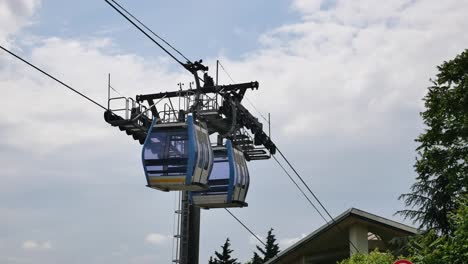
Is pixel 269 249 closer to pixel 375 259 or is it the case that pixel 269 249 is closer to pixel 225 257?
pixel 225 257

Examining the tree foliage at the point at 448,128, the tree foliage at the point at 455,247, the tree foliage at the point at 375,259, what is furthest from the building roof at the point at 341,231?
the tree foliage at the point at 455,247

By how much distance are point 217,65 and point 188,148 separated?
3851 millimetres

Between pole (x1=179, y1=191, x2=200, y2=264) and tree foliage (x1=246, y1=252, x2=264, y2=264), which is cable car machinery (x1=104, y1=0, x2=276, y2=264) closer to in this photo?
pole (x1=179, y1=191, x2=200, y2=264)

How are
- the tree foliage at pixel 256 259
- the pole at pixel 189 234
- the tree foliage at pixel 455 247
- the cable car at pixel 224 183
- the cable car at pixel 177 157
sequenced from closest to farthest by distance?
the tree foliage at pixel 455 247
the cable car at pixel 177 157
the pole at pixel 189 234
the cable car at pixel 224 183
the tree foliage at pixel 256 259

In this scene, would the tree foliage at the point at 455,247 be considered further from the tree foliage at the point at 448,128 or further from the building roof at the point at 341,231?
the building roof at the point at 341,231

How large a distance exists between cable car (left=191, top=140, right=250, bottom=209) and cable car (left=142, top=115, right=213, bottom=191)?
2614mm

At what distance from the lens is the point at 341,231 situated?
40.0 meters

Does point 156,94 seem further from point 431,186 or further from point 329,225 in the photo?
point 329,225

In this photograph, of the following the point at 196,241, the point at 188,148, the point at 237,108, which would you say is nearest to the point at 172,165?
the point at 188,148

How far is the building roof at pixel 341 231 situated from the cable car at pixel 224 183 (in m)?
12.9

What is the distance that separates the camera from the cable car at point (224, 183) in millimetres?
23688

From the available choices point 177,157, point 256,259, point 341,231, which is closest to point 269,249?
point 256,259

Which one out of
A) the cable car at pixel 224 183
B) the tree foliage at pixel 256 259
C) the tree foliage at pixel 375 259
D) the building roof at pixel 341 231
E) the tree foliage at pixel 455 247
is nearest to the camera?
the tree foliage at pixel 455 247

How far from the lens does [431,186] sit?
1114 inches
